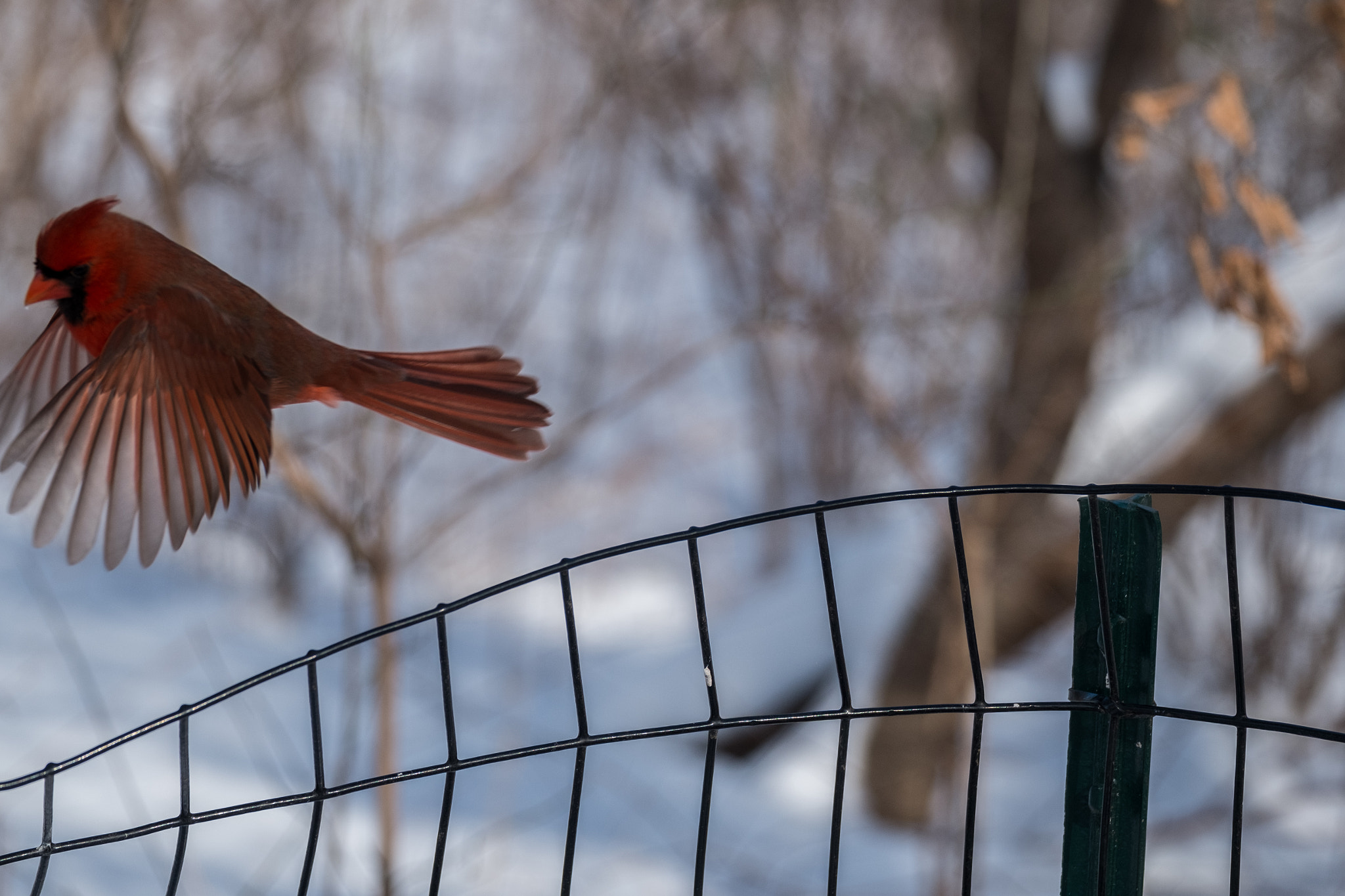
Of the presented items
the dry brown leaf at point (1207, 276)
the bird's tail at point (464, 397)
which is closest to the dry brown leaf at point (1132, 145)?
the dry brown leaf at point (1207, 276)

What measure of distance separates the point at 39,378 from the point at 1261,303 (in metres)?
1.24

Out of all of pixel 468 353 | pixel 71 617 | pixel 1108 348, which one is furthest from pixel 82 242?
pixel 71 617

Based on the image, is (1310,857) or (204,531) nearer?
(1310,857)

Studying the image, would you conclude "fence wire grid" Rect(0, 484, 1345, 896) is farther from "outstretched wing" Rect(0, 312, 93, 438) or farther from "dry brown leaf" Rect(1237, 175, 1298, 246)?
"dry brown leaf" Rect(1237, 175, 1298, 246)

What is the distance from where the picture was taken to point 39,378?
1.17 m

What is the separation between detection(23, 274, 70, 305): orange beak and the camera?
36.7 inches

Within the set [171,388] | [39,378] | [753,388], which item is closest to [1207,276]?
→ [171,388]

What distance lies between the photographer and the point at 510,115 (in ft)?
13.6

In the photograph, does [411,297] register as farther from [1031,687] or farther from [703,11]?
[1031,687]

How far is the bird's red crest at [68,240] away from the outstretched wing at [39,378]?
18 cm

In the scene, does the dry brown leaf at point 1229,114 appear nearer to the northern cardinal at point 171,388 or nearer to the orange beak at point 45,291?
the northern cardinal at point 171,388

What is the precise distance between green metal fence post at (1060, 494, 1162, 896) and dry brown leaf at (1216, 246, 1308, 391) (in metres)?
0.66

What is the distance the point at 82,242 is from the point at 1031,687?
12.0 feet

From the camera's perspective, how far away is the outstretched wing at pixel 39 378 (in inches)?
44.8
